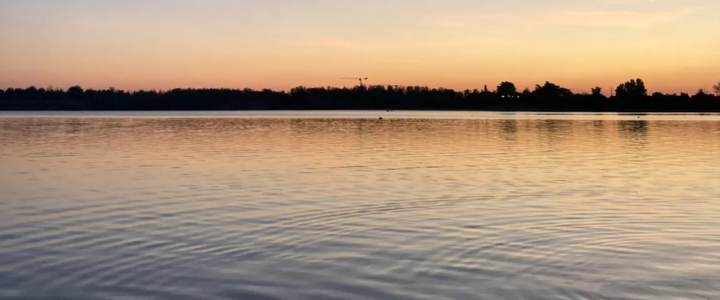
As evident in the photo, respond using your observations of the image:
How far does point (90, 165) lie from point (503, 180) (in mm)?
14311

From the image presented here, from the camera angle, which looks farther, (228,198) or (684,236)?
(228,198)

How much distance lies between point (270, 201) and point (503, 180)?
7.53m

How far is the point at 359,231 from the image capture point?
1289 centimetres

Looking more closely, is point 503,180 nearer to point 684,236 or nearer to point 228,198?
point 228,198

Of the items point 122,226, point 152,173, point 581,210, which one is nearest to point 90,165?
point 152,173

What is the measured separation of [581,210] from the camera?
15.5 metres

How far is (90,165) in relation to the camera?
2672cm

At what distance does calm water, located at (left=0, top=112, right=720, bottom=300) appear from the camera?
9.06 m

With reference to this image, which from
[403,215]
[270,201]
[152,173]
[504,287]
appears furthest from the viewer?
[152,173]

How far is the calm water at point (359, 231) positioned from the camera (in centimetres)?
906

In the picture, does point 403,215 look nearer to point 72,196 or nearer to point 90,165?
point 72,196

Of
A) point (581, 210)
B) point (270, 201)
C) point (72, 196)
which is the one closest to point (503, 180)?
point (581, 210)

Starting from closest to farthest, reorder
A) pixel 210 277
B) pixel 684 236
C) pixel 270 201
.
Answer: pixel 210 277 → pixel 684 236 → pixel 270 201

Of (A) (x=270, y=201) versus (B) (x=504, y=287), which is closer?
(B) (x=504, y=287)
